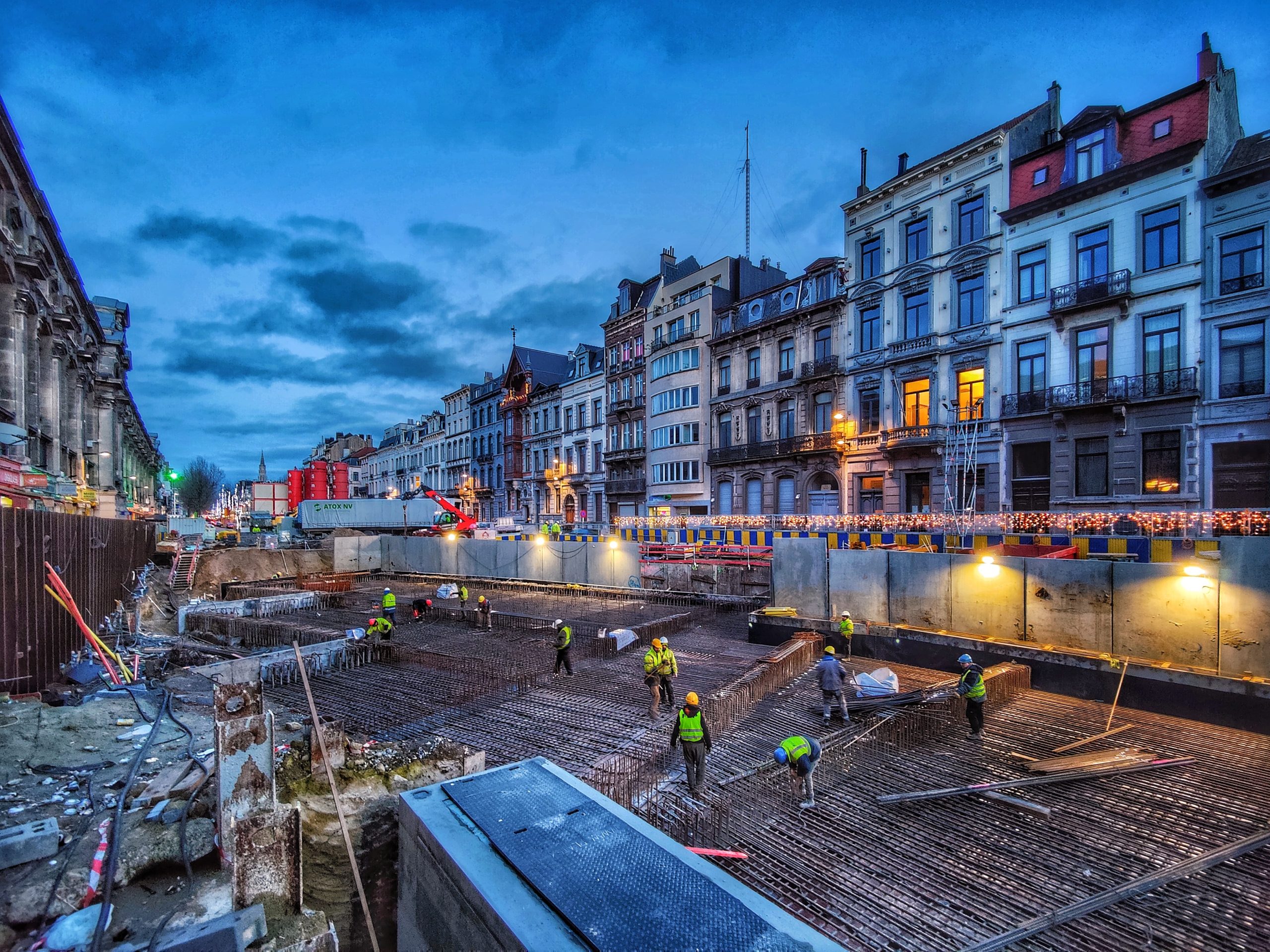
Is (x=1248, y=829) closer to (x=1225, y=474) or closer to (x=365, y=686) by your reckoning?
(x=365, y=686)

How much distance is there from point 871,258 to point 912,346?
5.69 meters

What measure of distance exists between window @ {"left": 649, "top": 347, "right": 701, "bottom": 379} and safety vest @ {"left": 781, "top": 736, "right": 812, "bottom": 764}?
33.5 meters

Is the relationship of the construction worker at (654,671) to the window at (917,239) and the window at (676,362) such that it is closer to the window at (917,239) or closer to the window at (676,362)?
the window at (917,239)

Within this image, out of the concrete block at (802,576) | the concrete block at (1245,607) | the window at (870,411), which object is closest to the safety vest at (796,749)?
the concrete block at (1245,607)

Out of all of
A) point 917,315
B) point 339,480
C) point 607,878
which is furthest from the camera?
point 339,480

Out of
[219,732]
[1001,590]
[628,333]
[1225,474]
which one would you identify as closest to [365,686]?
[219,732]

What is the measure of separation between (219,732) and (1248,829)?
11.2 meters

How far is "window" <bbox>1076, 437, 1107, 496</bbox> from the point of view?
23312mm

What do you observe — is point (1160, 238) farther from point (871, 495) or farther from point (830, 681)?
point (830, 681)

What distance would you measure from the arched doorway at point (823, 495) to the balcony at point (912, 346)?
272 inches

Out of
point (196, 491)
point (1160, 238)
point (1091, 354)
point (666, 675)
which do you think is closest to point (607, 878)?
point (666, 675)

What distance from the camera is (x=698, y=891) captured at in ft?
12.2

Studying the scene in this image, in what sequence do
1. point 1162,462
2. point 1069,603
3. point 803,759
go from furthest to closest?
point 1162,462, point 1069,603, point 803,759

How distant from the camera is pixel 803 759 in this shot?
25.6 feet
